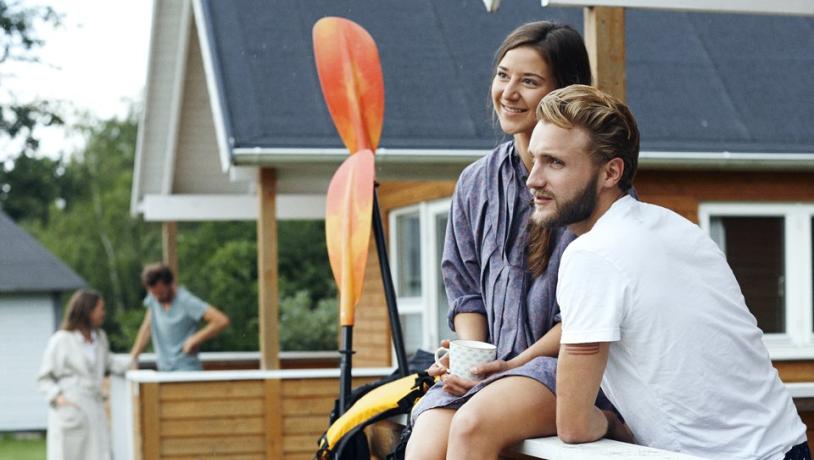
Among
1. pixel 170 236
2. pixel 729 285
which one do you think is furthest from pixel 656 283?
pixel 170 236

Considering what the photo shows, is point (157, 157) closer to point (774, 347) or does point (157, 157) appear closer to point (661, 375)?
point (774, 347)

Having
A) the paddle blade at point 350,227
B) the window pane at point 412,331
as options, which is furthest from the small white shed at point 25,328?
the paddle blade at point 350,227

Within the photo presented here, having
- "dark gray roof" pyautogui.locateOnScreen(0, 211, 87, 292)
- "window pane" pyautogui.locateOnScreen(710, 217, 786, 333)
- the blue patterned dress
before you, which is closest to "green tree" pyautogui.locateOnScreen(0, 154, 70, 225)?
"dark gray roof" pyautogui.locateOnScreen(0, 211, 87, 292)

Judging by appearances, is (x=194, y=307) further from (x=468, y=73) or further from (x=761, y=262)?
(x=761, y=262)

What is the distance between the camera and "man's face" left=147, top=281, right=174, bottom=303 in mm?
9484

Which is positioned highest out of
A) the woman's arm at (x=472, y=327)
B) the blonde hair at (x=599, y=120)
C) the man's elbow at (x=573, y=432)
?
the blonde hair at (x=599, y=120)

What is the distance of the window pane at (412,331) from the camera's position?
11.2m

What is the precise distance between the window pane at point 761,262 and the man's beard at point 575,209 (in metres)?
7.13

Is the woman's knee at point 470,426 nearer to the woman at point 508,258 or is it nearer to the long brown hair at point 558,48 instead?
the woman at point 508,258

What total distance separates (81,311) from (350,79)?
5.05 meters

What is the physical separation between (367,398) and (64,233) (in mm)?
45240

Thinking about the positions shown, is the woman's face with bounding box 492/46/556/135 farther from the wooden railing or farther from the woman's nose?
the wooden railing

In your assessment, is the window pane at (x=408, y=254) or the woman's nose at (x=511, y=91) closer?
the woman's nose at (x=511, y=91)

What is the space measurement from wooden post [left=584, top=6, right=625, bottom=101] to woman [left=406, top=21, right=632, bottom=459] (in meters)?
1.60
